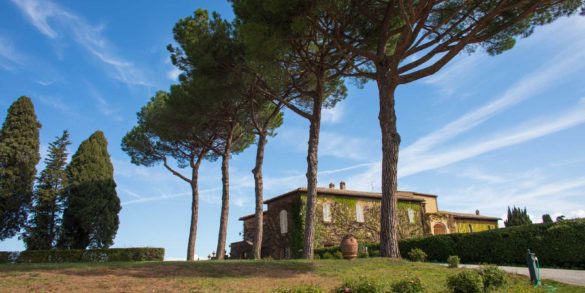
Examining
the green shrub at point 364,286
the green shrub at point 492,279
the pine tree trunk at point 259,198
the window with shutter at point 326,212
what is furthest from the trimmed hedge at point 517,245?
the green shrub at point 364,286

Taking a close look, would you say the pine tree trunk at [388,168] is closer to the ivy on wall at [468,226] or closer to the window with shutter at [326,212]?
the window with shutter at [326,212]

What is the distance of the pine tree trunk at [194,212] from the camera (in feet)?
66.2

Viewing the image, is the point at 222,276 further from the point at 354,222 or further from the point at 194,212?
the point at 354,222

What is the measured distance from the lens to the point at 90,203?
2522 cm

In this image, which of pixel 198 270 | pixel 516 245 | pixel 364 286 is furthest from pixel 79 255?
pixel 516 245

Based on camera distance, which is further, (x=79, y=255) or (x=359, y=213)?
(x=359, y=213)

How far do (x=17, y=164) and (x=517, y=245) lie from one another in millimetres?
25664

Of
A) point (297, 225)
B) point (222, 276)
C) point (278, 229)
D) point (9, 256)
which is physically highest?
point (297, 225)

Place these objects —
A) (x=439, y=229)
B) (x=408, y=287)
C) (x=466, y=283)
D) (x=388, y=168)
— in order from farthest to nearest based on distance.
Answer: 1. (x=439, y=229)
2. (x=388, y=168)
3. (x=466, y=283)
4. (x=408, y=287)

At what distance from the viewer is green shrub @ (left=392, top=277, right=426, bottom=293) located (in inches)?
293

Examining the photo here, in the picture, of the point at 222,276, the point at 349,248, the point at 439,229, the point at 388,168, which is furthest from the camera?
the point at 439,229

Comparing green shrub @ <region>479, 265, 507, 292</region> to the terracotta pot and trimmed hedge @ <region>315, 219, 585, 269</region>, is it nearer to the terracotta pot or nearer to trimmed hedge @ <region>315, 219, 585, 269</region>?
the terracotta pot

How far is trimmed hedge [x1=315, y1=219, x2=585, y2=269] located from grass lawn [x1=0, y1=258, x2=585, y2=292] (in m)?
5.20

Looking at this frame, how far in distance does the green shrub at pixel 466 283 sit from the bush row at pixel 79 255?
1566 centimetres
